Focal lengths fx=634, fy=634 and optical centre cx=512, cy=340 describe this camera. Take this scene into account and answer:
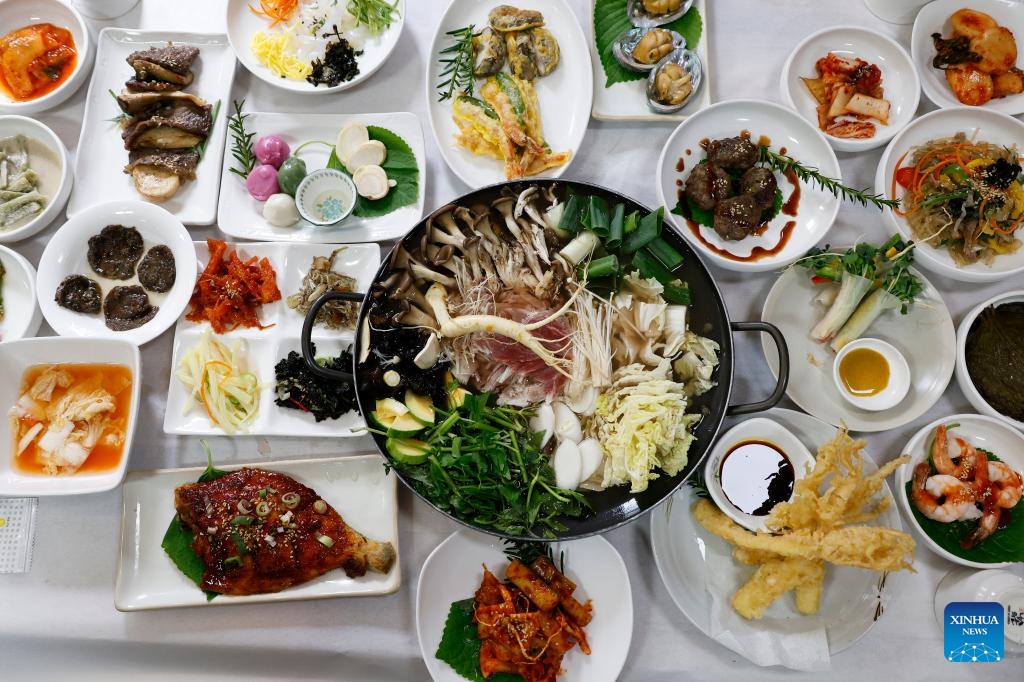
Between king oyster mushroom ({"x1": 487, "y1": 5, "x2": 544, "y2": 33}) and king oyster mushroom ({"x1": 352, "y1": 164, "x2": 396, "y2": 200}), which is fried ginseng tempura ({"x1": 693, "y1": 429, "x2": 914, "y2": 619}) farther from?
king oyster mushroom ({"x1": 487, "y1": 5, "x2": 544, "y2": 33})

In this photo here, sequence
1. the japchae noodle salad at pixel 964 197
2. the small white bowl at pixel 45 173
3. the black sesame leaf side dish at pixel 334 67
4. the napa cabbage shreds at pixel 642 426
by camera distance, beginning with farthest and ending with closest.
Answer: the black sesame leaf side dish at pixel 334 67, the small white bowl at pixel 45 173, the japchae noodle salad at pixel 964 197, the napa cabbage shreds at pixel 642 426

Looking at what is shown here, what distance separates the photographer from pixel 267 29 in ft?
9.20

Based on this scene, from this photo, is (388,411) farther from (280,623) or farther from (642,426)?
(280,623)

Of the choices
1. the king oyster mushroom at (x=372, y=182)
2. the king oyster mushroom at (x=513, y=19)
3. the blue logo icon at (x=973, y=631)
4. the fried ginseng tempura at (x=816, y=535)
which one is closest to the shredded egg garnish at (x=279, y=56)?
the king oyster mushroom at (x=372, y=182)

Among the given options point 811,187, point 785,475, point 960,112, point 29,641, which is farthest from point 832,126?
point 29,641

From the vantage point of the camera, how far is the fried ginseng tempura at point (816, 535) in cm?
224

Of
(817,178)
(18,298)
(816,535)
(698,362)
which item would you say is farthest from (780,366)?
(18,298)

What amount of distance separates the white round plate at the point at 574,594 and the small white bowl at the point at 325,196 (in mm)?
1388

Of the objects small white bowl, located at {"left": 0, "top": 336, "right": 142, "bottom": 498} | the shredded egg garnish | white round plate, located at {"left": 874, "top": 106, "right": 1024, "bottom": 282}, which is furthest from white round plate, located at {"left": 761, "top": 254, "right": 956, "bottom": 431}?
small white bowl, located at {"left": 0, "top": 336, "right": 142, "bottom": 498}

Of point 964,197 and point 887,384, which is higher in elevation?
point 964,197

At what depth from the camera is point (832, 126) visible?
2760 mm

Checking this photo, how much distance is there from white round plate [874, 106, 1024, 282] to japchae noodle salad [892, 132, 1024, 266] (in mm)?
28

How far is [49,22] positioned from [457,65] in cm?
186

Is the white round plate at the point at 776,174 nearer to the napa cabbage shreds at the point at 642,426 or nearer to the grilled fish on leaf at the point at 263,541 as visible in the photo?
the napa cabbage shreds at the point at 642,426
